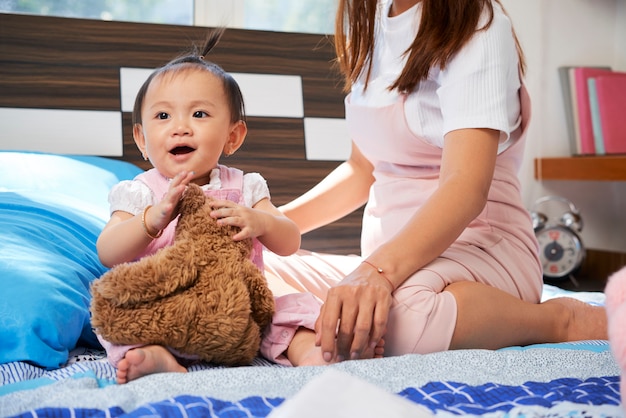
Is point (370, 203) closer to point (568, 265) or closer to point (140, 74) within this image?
point (140, 74)

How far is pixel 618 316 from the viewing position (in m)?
0.70

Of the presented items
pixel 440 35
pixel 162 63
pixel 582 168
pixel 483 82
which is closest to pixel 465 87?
pixel 483 82

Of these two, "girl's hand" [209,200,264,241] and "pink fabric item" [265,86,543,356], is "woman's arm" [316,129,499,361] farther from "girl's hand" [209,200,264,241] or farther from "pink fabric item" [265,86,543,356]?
"girl's hand" [209,200,264,241]

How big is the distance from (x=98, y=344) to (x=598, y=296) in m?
1.16

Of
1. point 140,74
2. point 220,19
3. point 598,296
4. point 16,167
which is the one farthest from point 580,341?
point 220,19

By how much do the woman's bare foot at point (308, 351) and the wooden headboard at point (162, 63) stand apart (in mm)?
1210

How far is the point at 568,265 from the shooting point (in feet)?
9.46

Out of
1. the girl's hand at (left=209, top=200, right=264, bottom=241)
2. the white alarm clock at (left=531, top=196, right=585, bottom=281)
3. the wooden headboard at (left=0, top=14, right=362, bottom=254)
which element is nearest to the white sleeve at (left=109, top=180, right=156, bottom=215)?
the girl's hand at (left=209, top=200, right=264, bottom=241)

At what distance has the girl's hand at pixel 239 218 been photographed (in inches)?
44.3

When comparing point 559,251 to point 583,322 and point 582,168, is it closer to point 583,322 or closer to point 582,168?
point 582,168

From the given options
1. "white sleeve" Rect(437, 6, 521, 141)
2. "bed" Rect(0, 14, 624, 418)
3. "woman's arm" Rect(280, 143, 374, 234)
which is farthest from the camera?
→ "woman's arm" Rect(280, 143, 374, 234)

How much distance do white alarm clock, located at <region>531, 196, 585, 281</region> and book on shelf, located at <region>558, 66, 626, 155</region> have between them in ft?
1.34

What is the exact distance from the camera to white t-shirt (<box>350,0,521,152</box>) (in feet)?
4.24

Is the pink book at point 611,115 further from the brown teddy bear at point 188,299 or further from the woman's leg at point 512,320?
the brown teddy bear at point 188,299
